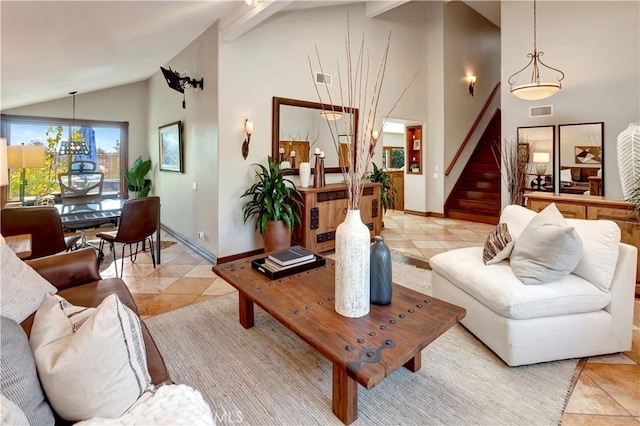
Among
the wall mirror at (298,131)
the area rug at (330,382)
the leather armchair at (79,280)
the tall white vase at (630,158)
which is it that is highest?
the wall mirror at (298,131)

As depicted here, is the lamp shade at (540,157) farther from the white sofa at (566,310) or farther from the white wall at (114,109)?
the white wall at (114,109)

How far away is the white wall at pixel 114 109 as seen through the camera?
20.1ft

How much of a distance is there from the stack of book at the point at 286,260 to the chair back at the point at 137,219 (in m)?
1.98

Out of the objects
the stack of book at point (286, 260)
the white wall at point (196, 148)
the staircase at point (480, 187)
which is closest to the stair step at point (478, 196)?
the staircase at point (480, 187)

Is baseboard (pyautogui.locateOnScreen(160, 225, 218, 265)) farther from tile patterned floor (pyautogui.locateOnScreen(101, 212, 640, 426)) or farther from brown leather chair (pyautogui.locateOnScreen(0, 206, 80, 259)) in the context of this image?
brown leather chair (pyautogui.locateOnScreen(0, 206, 80, 259))

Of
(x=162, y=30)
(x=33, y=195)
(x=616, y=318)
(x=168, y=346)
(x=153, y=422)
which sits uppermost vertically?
(x=162, y=30)

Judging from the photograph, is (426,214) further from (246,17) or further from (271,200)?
(246,17)

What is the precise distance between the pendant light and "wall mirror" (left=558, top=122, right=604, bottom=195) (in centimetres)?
78

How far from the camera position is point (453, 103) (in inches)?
284

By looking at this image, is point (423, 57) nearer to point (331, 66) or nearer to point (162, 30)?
point (331, 66)

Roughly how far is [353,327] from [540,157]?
17.6 ft

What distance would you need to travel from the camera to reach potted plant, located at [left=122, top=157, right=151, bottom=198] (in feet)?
21.6

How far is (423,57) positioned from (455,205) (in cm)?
325

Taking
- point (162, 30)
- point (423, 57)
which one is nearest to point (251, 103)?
point (162, 30)
